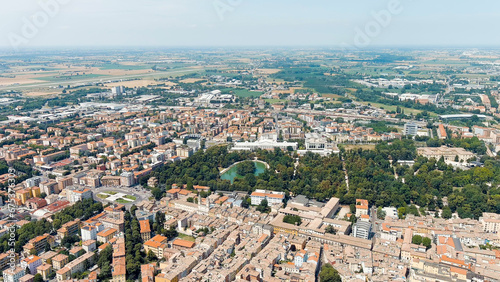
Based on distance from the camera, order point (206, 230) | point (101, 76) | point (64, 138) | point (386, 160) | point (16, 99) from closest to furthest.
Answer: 1. point (206, 230)
2. point (386, 160)
3. point (64, 138)
4. point (16, 99)
5. point (101, 76)

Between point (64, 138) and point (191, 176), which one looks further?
point (64, 138)

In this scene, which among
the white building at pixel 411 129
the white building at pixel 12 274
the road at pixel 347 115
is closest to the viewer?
the white building at pixel 12 274

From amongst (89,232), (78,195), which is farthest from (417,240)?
(78,195)

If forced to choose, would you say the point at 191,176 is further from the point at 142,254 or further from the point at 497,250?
the point at 497,250

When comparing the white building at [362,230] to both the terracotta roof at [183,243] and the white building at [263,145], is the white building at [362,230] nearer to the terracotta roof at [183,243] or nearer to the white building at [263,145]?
the terracotta roof at [183,243]

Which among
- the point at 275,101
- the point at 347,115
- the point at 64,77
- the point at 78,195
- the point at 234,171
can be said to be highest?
the point at 64,77

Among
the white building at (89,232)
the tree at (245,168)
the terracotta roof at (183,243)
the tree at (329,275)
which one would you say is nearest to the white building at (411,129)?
the tree at (245,168)

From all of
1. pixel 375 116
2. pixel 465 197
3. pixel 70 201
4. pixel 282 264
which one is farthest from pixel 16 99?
pixel 465 197

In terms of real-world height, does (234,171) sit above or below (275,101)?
below

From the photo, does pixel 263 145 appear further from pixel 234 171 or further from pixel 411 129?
pixel 411 129
